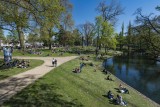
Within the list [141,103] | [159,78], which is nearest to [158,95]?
[141,103]

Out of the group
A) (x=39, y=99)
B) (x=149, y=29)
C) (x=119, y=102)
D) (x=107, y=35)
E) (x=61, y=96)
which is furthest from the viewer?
(x=107, y=35)

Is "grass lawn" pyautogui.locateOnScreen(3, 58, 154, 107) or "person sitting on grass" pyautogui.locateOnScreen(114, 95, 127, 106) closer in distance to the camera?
"grass lawn" pyautogui.locateOnScreen(3, 58, 154, 107)

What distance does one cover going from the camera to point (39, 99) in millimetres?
15977

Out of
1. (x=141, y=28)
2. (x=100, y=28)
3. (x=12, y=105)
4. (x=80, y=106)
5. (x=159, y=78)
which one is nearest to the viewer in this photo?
(x=12, y=105)

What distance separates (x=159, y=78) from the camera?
1390 inches

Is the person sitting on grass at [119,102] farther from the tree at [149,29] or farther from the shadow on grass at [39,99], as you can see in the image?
the tree at [149,29]

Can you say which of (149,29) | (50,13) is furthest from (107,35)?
(50,13)

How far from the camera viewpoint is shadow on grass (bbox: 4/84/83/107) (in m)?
14.6

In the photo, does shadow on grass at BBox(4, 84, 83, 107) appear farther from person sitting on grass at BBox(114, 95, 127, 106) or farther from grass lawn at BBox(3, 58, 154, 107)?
person sitting on grass at BBox(114, 95, 127, 106)

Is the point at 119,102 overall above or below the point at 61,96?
below

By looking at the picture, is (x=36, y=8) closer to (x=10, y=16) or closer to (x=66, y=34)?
(x=10, y=16)

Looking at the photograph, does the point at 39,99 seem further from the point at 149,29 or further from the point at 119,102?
the point at 149,29

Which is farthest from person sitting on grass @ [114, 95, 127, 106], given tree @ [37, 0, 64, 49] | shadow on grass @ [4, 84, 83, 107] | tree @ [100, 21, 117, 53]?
tree @ [100, 21, 117, 53]

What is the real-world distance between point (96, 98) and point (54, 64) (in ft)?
48.2
